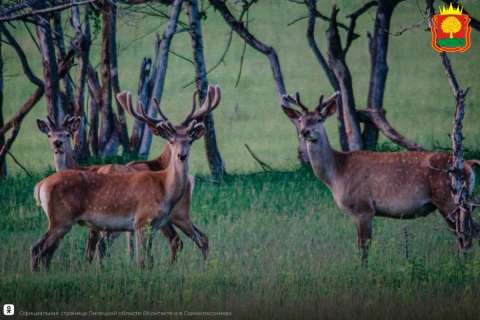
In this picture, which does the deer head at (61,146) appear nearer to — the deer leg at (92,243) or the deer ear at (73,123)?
the deer ear at (73,123)

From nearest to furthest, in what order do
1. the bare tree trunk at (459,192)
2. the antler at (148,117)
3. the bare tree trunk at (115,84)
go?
the bare tree trunk at (459,192) < the antler at (148,117) < the bare tree trunk at (115,84)

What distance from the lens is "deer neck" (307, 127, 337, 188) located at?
11578mm

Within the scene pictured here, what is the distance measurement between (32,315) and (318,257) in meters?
2.93

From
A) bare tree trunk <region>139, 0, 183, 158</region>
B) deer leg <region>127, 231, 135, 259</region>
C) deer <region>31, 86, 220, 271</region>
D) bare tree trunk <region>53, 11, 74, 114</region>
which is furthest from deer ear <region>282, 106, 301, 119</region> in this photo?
bare tree trunk <region>53, 11, 74, 114</region>

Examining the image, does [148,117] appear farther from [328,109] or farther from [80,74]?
[80,74]

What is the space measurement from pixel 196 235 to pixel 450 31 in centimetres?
344

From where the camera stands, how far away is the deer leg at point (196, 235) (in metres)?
11.0

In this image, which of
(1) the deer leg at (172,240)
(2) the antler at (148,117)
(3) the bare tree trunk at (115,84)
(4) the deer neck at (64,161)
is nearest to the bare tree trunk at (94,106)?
(3) the bare tree trunk at (115,84)

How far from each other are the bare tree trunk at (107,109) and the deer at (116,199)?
591 centimetres

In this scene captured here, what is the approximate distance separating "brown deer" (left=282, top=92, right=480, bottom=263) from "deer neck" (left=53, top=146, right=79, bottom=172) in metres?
2.43

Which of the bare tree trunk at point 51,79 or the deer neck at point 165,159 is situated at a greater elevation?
the bare tree trunk at point 51,79

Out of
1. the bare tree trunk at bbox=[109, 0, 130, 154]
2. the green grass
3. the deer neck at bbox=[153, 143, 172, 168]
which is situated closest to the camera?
the green grass

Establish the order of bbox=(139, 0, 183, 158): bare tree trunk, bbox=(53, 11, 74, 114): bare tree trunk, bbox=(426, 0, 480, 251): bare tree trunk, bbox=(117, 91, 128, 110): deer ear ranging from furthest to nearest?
bbox=(53, 11, 74, 114): bare tree trunk < bbox=(139, 0, 183, 158): bare tree trunk < bbox=(117, 91, 128, 110): deer ear < bbox=(426, 0, 480, 251): bare tree trunk

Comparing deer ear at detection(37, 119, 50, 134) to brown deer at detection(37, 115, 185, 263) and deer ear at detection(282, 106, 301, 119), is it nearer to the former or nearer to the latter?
brown deer at detection(37, 115, 185, 263)
